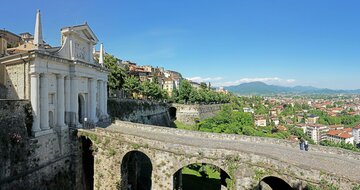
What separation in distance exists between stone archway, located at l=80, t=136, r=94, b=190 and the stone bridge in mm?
80

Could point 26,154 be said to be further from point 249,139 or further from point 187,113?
point 187,113

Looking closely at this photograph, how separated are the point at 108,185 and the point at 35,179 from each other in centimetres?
464

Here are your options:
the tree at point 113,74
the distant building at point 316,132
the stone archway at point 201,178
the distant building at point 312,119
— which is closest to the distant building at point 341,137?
the distant building at point 316,132

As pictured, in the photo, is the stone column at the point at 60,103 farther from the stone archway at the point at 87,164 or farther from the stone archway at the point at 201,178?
the stone archway at the point at 201,178

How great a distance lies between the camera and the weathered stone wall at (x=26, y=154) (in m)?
15.2

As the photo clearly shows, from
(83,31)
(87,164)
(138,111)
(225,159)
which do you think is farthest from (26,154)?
(138,111)

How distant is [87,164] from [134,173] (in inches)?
165

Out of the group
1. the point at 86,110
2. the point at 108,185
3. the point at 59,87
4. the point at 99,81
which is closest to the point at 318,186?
the point at 108,185

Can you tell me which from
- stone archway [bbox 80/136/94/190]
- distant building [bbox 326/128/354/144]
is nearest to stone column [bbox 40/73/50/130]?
stone archway [bbox 80/136/94/190]

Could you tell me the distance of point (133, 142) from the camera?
17609mm

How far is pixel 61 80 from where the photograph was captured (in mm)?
20547

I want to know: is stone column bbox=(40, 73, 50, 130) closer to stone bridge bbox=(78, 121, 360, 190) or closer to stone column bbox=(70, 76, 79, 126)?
stone column bbox=(70, 76, 79, 126)

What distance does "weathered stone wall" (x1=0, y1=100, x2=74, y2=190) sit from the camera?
50.0ft

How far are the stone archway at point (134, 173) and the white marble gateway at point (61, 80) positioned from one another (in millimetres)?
5392
